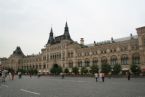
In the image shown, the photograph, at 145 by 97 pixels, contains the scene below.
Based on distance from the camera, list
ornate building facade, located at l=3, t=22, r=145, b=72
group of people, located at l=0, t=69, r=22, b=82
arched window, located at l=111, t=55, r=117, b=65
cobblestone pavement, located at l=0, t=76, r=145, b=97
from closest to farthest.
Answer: cobblestone pavement, located at l=0, t=76, r=145, b=97 < group of people, located at l=0, t=69, r=22, b=82 < ornate building facade, located at l=3, t=22, r=145, b=72 < arched window, located at l=111, t=55, r=117, b=65

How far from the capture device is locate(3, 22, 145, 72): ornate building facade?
61.3 m

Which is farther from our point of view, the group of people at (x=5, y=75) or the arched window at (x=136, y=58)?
the arched window at (x=136, y=58)

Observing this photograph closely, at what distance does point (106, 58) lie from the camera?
69.1m

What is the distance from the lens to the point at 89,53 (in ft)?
247

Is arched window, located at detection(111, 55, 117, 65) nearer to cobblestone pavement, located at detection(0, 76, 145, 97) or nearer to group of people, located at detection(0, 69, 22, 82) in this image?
group of people, located at detection(0, 69, 22, 82)

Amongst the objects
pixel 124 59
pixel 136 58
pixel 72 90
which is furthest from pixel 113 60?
pixel 72 90

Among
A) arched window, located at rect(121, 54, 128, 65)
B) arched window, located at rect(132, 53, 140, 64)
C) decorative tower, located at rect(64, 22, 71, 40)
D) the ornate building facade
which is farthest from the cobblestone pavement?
decorative tower, located at rect(64, 22, 71, 40)

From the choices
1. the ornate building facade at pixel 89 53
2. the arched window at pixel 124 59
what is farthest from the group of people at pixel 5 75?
the arched window at pixel 124 59

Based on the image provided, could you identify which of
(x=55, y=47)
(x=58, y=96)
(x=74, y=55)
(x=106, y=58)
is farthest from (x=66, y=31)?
(x=58, y=96)

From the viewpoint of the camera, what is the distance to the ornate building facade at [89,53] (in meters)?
61.3

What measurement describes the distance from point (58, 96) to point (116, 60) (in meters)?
56.5

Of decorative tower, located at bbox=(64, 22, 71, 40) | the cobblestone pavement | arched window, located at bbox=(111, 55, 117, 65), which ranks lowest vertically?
the cobblestone pavement

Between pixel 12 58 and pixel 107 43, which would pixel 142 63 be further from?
pixel 12 58

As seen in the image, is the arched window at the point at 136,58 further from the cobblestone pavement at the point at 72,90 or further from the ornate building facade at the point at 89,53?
the cobblestone pavement at the point at 72,90
